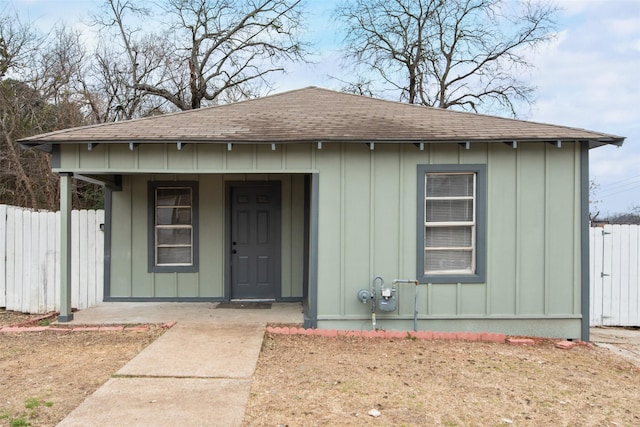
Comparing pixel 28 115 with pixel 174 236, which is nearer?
pixel 174 236

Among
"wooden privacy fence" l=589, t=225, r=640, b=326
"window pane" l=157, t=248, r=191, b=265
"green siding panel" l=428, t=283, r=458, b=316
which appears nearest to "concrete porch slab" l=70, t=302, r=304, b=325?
"window pane" l=157, t=248, r=191, b=265

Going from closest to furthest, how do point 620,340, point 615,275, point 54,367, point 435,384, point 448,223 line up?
point 435,384
point 54,367
point 448,223
point 620,340
point 615,275

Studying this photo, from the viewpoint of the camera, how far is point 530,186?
6465 mm

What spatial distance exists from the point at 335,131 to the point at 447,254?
237 centimetres

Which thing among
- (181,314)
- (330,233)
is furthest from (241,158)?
(181,314)

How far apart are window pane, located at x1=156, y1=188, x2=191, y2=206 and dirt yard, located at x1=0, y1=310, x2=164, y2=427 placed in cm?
256

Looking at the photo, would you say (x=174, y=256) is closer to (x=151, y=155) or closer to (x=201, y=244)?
(x=201, y=244)

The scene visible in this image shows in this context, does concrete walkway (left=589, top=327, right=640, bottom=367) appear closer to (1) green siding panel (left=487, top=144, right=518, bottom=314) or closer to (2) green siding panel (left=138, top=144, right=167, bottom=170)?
(1) green siding panel (left=487, top=144, right=518, bottom=314)

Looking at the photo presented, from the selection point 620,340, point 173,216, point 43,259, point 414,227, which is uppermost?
point 173,216

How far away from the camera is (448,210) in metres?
6.53

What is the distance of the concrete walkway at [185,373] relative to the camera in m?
3.64

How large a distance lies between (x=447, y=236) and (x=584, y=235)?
192cm

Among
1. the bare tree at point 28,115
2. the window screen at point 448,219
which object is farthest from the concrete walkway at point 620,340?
the bare tree at point 28,115

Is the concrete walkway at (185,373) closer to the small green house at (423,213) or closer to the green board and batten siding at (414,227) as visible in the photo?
the small green house at (423,213)
